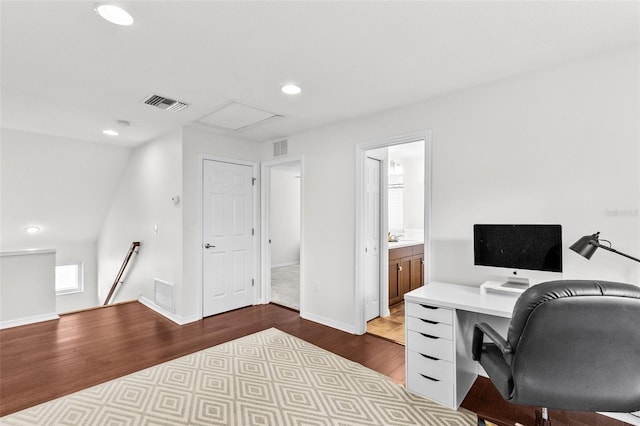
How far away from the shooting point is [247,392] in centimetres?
233

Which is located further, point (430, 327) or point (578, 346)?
point (430, 327)

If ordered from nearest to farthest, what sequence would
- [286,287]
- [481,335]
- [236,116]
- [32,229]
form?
[481,335] → [236,116] → [32,229] → [286,287]

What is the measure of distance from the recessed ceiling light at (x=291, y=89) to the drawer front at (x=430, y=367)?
7.56 feet

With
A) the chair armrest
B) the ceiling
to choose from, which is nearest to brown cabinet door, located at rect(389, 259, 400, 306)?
the ceiling

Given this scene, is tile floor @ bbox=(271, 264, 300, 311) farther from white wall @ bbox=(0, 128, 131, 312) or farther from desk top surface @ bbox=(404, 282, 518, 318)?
white wall @ bbox=(0, 128, 131, 312)

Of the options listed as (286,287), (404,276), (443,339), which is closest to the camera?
(443,339)

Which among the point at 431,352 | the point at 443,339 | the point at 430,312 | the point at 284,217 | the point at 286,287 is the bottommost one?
the point at 286,287

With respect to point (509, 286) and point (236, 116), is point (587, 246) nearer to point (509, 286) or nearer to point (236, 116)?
point (509, 286)

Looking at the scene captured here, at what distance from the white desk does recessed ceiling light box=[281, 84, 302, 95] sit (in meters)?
1.92

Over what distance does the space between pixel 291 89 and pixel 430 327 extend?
2.19 m

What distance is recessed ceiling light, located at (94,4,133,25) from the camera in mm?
1587

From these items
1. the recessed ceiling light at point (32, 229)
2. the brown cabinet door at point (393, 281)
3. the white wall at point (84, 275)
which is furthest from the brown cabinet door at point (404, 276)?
the white wall at point (84, 275)

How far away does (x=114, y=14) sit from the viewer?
165 centimetres

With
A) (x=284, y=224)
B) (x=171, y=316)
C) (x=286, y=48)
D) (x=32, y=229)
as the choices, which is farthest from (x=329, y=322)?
(x=32, y=229)
